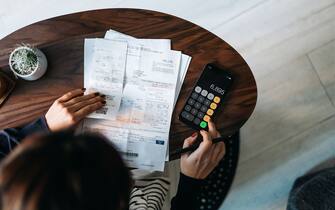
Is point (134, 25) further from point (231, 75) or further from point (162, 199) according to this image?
point (162, 199)

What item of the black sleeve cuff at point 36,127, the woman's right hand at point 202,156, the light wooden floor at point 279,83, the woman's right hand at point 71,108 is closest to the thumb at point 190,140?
Result: the woman's right hand at point 202,156

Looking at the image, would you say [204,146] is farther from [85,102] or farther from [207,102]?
[85,102]

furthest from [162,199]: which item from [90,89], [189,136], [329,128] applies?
[329,128]

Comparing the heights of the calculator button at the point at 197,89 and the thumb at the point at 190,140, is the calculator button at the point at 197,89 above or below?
above

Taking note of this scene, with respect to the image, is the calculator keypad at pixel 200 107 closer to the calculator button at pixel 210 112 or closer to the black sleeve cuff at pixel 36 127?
the calculator button at pixel 210 112

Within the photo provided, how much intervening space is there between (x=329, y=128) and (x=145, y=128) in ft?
2.25

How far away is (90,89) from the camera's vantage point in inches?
36.0

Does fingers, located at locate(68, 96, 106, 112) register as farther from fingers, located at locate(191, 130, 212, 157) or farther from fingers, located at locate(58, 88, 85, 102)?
fingers, located at locate(191, 130, 212, 157)

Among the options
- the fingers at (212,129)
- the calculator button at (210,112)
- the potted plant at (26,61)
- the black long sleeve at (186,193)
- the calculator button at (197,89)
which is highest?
the potted plant at (26,61)

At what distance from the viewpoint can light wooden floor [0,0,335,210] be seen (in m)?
1.31

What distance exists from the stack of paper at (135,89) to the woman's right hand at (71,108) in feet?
0.08

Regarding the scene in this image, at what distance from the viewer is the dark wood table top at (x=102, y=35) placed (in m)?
0.91

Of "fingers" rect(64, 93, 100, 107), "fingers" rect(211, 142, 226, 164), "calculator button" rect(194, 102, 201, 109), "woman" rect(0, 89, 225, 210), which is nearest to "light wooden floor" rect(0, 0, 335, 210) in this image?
"fingers" rect(211, 142, 226, 164)

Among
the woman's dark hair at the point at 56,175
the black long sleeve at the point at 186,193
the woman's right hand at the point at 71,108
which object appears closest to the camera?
the woman's dark hair at the point at 56,175
